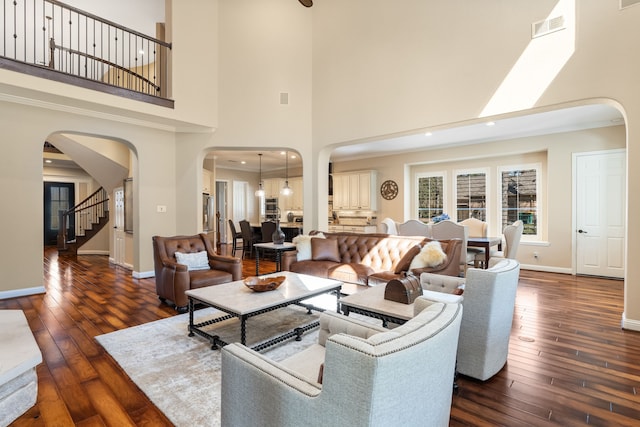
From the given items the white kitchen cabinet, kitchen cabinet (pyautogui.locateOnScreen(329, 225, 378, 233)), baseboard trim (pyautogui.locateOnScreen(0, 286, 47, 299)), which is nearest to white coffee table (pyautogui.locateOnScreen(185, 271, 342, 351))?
baseboard trim (pyautogui.locateOnScreen(0, 286, 47, 299))

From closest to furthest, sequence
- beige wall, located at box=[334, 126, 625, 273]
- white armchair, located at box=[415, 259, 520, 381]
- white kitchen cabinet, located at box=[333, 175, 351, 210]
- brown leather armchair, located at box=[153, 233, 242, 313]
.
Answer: white armchair, located at box=[415, 259, 520, 381] < brown leather armchair, located at box=[153, 233, 242, 313] < beige wall, located at box=[334, 126, 625, 273] < white kitchen cabinet, located at box=[333, 175, 351, 210]

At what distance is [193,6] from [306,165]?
344 cm

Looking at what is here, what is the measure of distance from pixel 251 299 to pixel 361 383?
A: 208cm

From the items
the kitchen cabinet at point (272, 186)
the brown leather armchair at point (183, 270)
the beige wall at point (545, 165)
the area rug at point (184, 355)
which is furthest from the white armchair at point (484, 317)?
the kitchen cabinet at point (272, 186)

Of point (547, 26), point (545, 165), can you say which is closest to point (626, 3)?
point (547, 26)

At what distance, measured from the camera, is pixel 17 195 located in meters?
4.61

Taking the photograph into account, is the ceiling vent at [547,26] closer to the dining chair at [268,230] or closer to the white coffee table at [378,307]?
the white coffee table at [378,307]

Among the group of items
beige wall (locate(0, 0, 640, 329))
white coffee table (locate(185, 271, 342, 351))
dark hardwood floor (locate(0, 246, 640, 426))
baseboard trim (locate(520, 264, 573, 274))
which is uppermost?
beige wall (locate(0, 0, 640, 329))

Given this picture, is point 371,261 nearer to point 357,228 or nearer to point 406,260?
point 406,260

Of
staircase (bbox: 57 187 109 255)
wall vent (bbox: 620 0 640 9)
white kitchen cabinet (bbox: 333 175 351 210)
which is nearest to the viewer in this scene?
wall vent (bbox: 620 0 640 9)

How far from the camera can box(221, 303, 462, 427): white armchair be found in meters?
0.91

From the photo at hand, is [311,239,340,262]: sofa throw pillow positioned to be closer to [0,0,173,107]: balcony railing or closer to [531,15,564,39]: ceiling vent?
[0,0,173,107]: balcony railing

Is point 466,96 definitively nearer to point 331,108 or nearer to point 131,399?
point 331,108

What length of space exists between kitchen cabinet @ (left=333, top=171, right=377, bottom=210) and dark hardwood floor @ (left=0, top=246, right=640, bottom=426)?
180 inches
